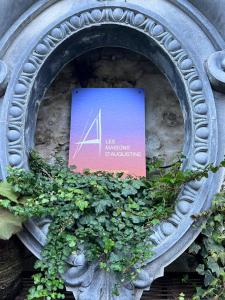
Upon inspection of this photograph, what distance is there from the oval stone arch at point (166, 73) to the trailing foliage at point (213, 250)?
6 cm

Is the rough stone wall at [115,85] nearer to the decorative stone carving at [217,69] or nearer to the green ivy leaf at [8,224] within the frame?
the decorative stone carving at [217,69]

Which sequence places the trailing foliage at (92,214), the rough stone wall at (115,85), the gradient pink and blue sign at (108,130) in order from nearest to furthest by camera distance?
the trailing foliage at (92,214)
the gradient pink and blue sign at (108,130)
the rough stone wall at (115,85)

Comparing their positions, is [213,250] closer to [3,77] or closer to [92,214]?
[92,214]

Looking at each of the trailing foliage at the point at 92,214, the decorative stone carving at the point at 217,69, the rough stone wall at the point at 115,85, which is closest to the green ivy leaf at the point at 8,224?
the trailing foliage at the point at 92,214

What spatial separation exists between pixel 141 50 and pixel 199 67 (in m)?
0.42

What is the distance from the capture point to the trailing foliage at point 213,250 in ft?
6.61

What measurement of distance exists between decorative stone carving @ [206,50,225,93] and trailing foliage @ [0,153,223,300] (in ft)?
1.66

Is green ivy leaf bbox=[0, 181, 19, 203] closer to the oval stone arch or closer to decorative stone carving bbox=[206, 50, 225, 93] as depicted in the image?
the oval stone arch

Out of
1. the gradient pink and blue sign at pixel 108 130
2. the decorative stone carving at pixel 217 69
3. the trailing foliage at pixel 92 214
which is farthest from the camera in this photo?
the gradient pink and blue sign at pixel 108 130

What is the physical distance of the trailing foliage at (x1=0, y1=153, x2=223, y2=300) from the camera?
2008 mm

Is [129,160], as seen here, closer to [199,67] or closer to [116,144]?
[116,144]

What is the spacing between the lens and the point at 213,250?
6.82 ft

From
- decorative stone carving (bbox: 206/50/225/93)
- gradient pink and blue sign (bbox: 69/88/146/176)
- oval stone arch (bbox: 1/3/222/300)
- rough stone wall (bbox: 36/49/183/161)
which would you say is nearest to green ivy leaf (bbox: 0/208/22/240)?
oval stone arch (bbox: 1/3/222/300)

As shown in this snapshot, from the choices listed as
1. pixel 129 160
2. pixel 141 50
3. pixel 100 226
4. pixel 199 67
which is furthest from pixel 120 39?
pixel 100 226
